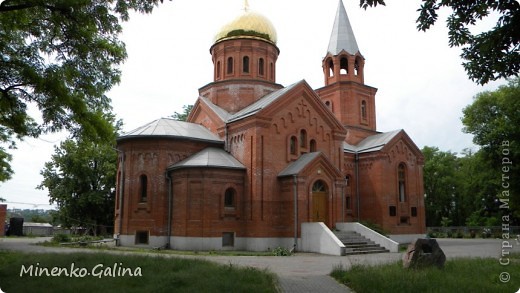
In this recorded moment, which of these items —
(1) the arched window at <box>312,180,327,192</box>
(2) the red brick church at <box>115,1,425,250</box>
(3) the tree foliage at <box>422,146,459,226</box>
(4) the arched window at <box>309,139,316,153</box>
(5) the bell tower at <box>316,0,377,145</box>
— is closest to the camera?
(2) the red brick church at <box>115,1,425,250</box>

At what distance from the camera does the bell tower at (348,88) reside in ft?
118

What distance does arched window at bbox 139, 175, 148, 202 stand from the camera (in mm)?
25516

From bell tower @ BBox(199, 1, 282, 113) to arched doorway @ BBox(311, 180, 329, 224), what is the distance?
319 inches

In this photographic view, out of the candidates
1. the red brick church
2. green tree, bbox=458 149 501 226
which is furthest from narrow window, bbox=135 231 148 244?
green tree, bbox=458 149 501 226

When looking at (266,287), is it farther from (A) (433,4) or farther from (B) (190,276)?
(A) (433,4)

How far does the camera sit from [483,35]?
8500mm

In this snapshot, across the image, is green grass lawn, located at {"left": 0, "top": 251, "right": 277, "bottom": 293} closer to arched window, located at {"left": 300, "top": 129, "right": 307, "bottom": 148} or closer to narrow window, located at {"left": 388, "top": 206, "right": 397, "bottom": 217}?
arched window, located at {"left": 300, "top": 129, "right": 307, "bottom": 148}

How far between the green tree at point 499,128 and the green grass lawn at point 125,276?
18.8m

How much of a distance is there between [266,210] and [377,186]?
1066 cm

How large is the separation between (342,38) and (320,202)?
17101 millimetres

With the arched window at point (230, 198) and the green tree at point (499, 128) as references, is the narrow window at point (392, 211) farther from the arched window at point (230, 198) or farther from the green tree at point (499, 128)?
the arched window at point (230, 198)

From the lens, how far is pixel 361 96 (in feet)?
120

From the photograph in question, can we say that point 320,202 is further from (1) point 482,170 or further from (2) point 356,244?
(1) point 482,170

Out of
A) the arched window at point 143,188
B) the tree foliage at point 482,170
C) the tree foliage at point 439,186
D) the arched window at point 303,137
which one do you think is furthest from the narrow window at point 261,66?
the tree foliage at point 439,186
